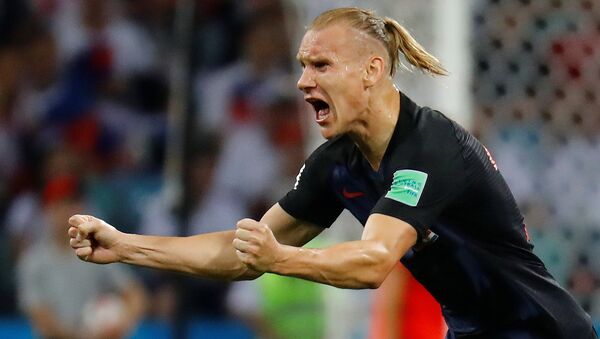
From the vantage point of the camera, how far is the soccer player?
3453 millimetres

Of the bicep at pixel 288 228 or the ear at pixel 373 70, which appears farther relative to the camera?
the bicep at pixel 288 228

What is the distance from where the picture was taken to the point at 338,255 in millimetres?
3254

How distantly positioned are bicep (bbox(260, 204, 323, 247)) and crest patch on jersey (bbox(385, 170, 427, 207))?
0.63m

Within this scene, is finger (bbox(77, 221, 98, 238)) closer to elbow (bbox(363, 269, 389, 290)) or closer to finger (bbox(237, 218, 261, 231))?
finger (bbox(237, 218, 261, 231))

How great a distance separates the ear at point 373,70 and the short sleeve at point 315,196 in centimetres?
35

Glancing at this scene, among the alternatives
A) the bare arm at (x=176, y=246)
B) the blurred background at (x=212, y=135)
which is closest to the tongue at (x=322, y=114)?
the bare arm at (x=176, y=246)

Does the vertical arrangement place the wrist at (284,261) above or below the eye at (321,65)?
below

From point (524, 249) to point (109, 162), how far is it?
168 inches

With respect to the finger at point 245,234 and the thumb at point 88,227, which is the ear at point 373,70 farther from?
the thumb at point 88,227

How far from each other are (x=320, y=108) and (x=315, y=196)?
41 cm

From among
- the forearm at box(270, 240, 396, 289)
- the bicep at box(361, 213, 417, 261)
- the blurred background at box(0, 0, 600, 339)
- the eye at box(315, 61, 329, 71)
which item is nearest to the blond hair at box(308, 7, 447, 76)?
the eye at box(315, 61, 329, 71)

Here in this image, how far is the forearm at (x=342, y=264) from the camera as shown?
3.21 m

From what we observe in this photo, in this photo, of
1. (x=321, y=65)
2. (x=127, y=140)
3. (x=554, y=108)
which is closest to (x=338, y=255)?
(x=321, y=65)

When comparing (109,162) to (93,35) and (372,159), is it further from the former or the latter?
(372,159)
